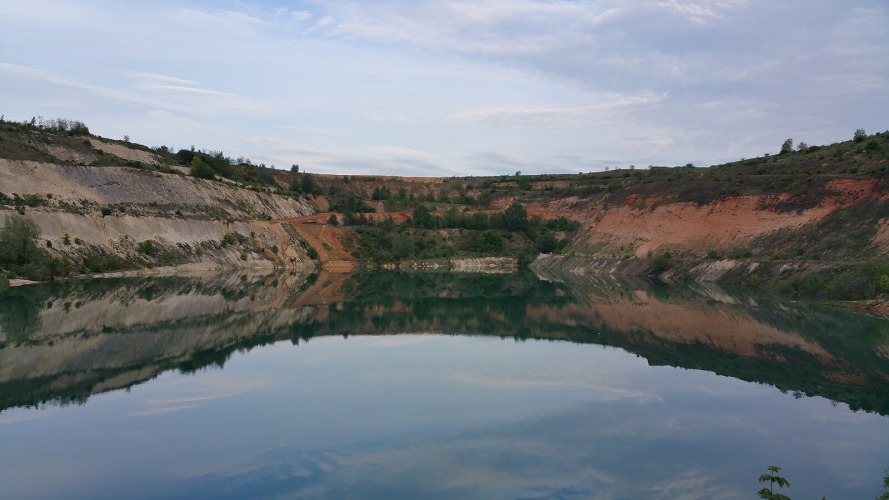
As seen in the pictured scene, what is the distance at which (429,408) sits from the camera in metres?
16.2

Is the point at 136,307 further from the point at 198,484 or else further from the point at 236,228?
the point at 236,228

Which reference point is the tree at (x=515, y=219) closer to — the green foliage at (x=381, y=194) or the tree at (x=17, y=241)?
the green foliage at (x=381, y=194)

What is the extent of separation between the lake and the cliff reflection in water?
15cm

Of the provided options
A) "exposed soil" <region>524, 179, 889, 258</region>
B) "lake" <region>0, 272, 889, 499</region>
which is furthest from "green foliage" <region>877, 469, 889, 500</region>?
"exposed soil" <region>524, 179, 889, 258</region>

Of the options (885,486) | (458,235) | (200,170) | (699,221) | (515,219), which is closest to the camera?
(885,486)

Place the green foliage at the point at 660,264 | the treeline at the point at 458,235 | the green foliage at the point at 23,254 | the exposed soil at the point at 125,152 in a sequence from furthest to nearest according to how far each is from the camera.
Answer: the treeline at the point at 458,235, the exposed soil at the point at 125,152, the green foliage at the point at 660,264, the green foliage at the point at 23,254

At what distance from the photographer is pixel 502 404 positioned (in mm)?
16719

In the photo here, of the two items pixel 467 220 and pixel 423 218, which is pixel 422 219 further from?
pixel 467 220

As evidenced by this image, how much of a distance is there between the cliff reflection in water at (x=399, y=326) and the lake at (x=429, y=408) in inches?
5.9

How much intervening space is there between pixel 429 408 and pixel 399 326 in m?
16.0

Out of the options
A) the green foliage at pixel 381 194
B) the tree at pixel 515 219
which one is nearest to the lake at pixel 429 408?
the tree at pixel 515 219

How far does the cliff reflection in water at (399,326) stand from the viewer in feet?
65.1

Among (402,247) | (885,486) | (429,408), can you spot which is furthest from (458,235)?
(885,486)

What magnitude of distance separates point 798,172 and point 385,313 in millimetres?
43549
